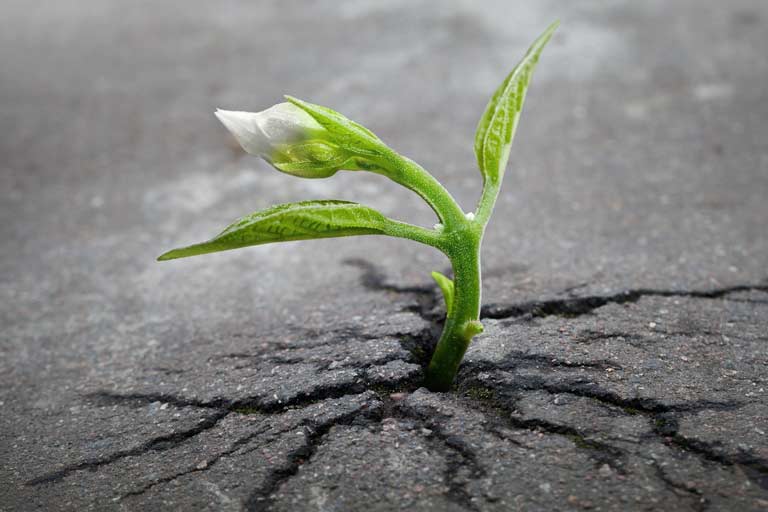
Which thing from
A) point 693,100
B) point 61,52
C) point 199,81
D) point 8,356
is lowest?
point 8,356

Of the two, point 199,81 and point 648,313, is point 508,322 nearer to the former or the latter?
point 648,313

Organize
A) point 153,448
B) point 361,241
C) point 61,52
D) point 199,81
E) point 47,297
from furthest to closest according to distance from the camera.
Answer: point 61,52
point 199,81
point 361,241
point 47,297
point 153,448

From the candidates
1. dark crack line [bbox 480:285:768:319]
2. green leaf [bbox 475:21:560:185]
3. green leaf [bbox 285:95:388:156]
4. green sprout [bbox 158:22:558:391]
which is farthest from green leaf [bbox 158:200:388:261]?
dark crack line [bbox 480:285:768:319]

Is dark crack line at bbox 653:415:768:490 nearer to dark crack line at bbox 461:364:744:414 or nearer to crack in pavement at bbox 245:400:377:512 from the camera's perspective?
dark crack line at bbox 461:364:744:414

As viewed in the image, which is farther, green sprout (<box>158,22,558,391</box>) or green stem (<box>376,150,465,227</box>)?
green stem (<box>376,150,465,227</box>)

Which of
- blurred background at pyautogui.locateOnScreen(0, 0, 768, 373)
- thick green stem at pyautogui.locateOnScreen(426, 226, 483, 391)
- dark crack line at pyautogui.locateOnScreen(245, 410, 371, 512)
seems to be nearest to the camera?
dark crack line at pyautogui.locateOnScreen(245, 410, 371, 512)

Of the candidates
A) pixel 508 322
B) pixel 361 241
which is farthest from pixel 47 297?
pixel 508 322

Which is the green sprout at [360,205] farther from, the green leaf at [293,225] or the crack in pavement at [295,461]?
the crack in pavement at [295,461]
